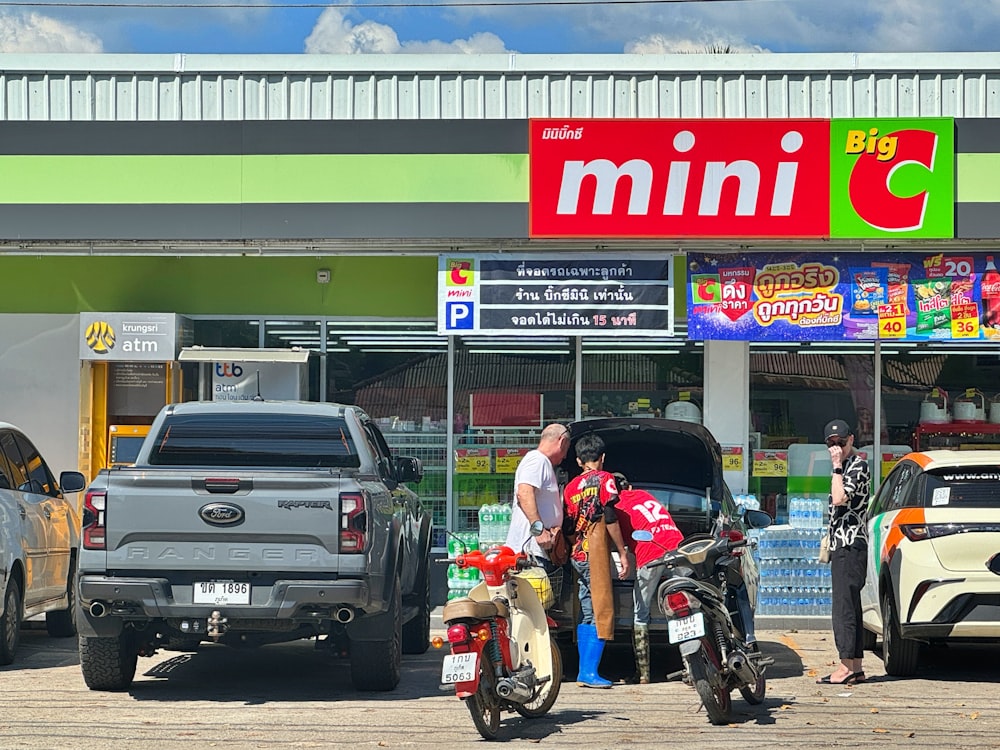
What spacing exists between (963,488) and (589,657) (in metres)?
2.94

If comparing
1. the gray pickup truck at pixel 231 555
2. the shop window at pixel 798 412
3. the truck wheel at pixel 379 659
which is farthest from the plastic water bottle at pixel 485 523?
the gray pickup truck at pixel 231 555

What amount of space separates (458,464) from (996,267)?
20.1ft

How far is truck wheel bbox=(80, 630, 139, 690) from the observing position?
9.73 meters

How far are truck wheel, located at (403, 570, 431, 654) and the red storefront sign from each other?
445cm

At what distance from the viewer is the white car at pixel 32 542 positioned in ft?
37.4

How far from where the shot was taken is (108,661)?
9.80 metres

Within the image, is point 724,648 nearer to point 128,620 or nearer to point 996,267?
point 128,620

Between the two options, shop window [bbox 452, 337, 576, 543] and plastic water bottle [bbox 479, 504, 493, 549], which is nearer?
plastic water bottle [bbox 479, 504, 493, 549]

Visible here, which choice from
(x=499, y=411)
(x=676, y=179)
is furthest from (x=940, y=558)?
(x=499, y=411)

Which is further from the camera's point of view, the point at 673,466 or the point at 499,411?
the point at 499,411

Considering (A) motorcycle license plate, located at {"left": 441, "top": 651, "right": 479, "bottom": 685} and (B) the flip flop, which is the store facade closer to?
(B) the flip flop

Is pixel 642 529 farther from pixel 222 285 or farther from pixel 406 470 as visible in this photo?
pixel 222 285

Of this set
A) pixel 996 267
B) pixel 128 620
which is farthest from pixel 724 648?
pixel 996 267

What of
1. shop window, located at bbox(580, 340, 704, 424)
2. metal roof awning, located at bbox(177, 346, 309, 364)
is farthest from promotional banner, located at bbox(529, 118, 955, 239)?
metal roof awning, located at bbox(177, 346, 309, 364)
